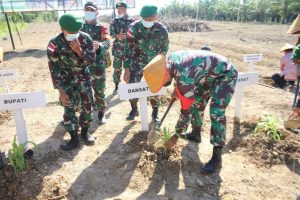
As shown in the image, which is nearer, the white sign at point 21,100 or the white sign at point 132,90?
the white sign at point 21,100

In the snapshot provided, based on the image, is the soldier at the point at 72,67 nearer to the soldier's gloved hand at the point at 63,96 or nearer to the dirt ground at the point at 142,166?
the soldier's gloved hand at the point at 63,96

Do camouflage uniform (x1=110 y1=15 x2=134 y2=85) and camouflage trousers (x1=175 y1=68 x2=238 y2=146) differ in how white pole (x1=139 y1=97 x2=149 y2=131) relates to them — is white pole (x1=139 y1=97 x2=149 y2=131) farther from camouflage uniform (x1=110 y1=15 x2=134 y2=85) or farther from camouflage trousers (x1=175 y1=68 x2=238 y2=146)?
camouflage uniform (x1=110 y1=15 x2=134 y2=85)

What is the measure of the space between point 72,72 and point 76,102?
42 cm

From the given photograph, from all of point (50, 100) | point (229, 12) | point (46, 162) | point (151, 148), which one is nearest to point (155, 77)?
point (151, 148)

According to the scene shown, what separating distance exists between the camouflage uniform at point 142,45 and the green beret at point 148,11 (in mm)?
203

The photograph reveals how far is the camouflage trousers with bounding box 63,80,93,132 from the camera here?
3936 mm

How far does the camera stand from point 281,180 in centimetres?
364

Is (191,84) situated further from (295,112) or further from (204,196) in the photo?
(295,112)

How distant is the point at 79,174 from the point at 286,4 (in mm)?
27341

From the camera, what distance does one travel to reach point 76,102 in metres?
4.09

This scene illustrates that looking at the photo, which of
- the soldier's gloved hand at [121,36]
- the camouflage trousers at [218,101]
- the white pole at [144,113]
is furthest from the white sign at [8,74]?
the camouflage trousers at [218,101]

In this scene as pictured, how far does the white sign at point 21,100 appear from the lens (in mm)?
3531

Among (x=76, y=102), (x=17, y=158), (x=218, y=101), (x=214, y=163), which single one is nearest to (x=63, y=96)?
(x=76, y=102)

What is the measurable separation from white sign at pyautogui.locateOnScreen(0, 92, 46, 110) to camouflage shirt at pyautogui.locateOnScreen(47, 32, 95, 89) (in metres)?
0.30
